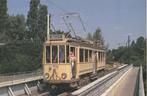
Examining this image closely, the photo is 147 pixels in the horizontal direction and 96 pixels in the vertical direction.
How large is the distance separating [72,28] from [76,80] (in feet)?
17.9

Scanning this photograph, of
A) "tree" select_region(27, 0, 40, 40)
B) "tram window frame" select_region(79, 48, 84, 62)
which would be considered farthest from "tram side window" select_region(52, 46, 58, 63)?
"tree" select_region(27, 0, 40, 40)

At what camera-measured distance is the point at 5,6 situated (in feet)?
272

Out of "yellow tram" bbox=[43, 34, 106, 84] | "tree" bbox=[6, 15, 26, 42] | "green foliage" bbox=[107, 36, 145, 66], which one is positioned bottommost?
"yellow tram" bbox=[43, 34, 106, 84]

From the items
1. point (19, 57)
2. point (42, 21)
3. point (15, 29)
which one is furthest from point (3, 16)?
point (19, 57)

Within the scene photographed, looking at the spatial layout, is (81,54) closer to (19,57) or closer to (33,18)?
(19,57)

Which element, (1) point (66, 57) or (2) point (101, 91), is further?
(1) point (66, 57)

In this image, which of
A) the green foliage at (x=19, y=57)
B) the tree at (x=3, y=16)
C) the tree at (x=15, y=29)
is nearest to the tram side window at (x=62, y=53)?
the green foliage at (x=19, y=57)

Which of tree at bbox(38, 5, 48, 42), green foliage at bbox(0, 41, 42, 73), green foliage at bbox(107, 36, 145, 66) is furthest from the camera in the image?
green foliage at bbox(107, 36, 145, 66)

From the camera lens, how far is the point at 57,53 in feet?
77.4

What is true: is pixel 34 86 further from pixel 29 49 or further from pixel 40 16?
pixel 40 16

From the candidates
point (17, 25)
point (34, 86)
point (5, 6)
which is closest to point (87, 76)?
point (34, 86)

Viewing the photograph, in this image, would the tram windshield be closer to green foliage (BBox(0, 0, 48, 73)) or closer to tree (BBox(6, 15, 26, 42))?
green foliage (BBox(0, 0, 48, 73))

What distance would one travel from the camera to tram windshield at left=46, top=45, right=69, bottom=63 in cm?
2341

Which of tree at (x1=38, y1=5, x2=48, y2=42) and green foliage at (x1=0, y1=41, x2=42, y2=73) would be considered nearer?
green foliage at (x1=0, y1=41, x2=42, y2=73)
